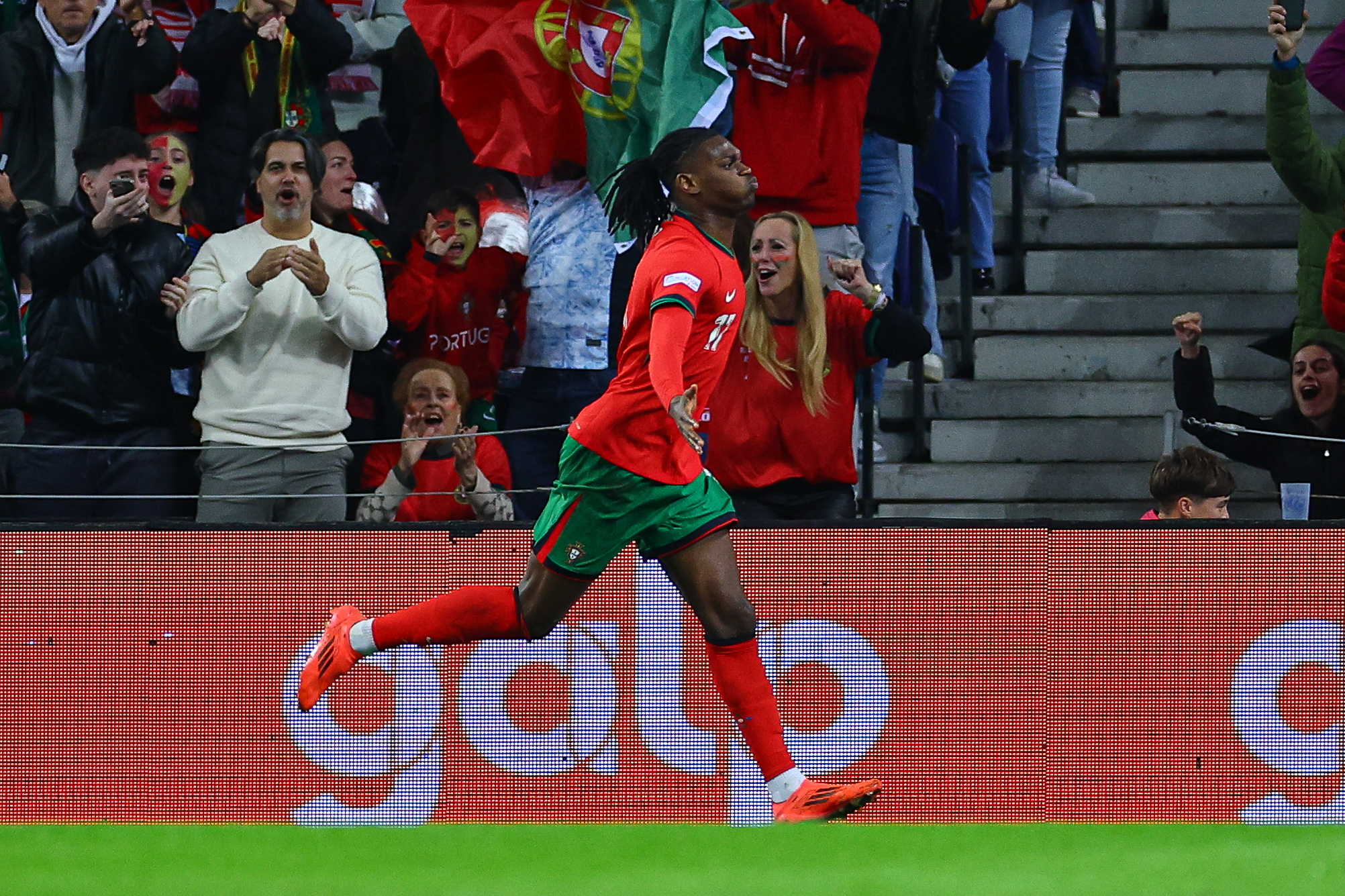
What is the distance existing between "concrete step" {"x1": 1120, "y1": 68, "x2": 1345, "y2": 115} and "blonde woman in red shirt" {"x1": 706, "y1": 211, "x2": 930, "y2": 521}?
3.85 m

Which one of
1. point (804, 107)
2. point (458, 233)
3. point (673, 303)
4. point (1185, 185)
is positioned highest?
point (804, 107)

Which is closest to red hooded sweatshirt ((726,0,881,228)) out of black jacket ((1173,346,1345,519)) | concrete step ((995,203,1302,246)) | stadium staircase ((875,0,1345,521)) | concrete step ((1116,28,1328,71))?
stadium staircase ((875,0,1345,521))

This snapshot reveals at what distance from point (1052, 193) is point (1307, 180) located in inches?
74.3

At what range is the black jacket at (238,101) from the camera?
27.4 feet

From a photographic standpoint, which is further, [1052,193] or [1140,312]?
[1052,193]

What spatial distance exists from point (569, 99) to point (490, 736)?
9.92 feet

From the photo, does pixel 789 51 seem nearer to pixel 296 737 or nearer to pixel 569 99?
pixel 569 99

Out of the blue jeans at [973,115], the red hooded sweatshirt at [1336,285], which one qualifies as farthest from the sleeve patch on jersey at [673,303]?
the blue jeans at [973,115]

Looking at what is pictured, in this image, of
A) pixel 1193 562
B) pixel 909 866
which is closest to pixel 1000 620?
pixel 1193 562

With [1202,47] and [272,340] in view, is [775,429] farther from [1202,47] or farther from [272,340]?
[1202,47]

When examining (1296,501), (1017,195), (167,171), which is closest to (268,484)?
(167,171)

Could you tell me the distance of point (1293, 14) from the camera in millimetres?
7930

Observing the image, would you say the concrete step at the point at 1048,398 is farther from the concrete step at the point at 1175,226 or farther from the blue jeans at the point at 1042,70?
the blue jeans at the point at 1042,70

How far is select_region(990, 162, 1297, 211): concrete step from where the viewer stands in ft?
33.1
